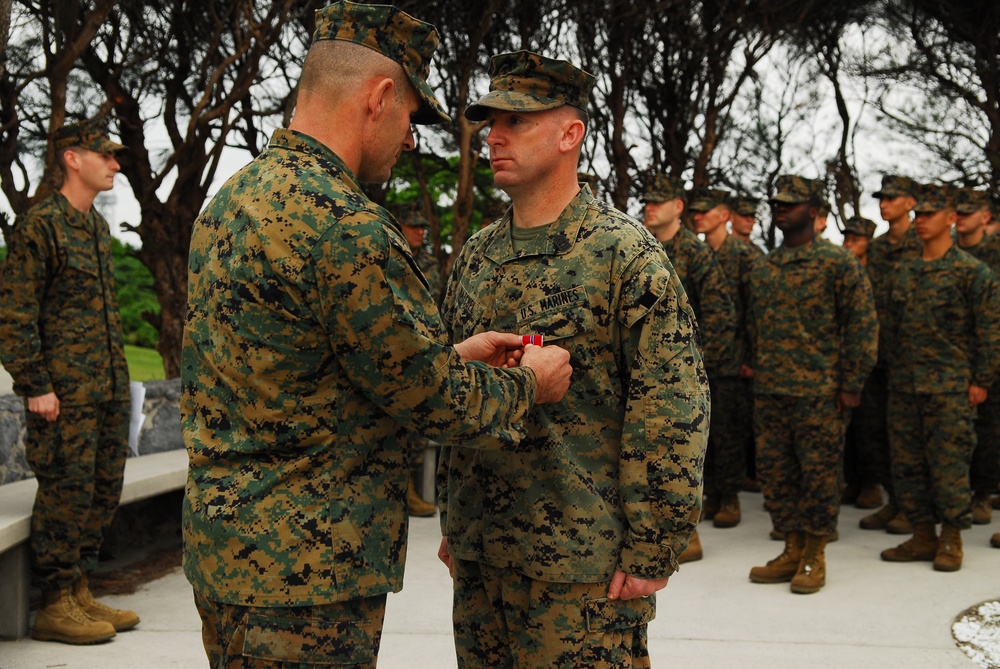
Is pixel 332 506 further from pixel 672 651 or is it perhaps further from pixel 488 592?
pixel 672 651

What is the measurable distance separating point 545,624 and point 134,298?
41.5ft

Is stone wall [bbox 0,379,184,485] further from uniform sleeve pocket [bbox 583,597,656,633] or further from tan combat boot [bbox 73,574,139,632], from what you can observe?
uniform sleeve pocket [bbox 583,597,656,633]

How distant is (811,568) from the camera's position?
582 centimetres

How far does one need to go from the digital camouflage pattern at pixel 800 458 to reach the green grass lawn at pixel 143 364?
590cm

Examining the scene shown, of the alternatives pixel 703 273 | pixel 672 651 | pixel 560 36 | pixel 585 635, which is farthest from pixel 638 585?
pixel 560 36

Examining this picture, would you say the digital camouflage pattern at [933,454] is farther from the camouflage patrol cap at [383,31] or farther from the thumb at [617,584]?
the camouflage patrol cap at [383,31]

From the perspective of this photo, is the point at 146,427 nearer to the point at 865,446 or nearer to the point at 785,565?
the point at 785,565

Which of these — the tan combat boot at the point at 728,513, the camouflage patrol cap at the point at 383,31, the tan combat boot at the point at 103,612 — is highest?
the camouflage patrol cap at the point at 383,31

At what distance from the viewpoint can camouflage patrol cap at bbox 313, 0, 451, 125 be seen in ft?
7.77

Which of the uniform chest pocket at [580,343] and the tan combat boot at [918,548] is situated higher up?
the uniform chest pocket at [580,343]

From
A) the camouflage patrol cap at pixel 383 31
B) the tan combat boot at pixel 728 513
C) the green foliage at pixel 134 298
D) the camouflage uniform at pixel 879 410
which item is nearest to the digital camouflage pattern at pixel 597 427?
the camouflage patrol cap at pixel 383 31

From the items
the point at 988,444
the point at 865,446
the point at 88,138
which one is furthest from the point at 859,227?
the point at 88,138

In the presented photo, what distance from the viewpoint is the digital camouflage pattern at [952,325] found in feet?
20.5

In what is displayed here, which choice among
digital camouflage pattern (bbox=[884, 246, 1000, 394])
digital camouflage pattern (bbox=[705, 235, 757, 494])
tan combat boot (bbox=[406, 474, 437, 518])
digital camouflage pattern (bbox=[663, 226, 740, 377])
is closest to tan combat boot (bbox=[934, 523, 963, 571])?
digital camouflage pattern (bbox=[884, 246, 1000, 394])
